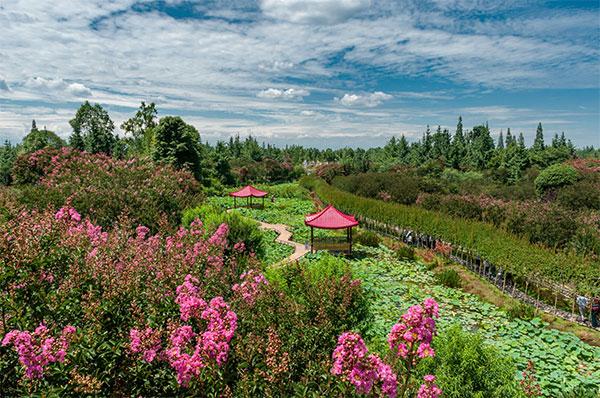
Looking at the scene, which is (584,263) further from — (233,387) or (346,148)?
(346,148)

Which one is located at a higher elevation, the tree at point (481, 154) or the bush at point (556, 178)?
the tree at point (481, 154)

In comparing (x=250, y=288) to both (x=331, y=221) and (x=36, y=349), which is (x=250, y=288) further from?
(x=331, y=221)

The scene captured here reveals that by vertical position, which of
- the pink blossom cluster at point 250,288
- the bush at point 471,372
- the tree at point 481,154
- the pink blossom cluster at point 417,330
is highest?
the tree at point 481,154

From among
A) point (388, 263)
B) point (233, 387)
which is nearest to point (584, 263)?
point (388, 263)

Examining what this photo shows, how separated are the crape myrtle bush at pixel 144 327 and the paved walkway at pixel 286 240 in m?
9.18

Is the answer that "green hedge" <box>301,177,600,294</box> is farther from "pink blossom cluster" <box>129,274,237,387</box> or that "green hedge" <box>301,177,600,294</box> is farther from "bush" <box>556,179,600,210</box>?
"pink blossom cluster" <box>129,274,237,387</box>

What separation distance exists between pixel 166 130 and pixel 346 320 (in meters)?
31.2

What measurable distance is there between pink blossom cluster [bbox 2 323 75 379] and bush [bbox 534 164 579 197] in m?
29.4

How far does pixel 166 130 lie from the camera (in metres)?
33.3

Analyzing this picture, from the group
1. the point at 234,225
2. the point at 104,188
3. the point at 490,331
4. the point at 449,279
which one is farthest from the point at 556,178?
the point at 104,188

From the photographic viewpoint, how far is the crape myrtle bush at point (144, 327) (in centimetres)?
348

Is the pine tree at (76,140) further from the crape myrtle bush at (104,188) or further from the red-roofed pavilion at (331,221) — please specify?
the red-roofed pavilion at (331,221)

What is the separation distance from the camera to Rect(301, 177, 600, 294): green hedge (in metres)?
12.0

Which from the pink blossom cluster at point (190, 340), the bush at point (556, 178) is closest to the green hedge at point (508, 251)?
the bush at point (556, 178)
